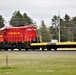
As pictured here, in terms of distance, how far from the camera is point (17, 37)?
47.8 metres

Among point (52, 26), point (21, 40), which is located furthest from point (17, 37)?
point (52, 26)

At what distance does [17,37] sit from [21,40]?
1.14 meters

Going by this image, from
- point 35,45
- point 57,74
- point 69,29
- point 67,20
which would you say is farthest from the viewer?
point 67,20

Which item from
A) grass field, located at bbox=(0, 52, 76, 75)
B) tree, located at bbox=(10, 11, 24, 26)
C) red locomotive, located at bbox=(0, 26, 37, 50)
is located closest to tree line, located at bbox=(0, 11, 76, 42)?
tree, located at bbox=(10, 11, 24, 26)

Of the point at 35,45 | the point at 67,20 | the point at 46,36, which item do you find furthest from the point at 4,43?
the point at 67,20

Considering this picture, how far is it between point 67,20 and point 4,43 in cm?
9400

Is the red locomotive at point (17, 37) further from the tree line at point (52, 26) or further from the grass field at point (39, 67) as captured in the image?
the tree line at point (52, 26)

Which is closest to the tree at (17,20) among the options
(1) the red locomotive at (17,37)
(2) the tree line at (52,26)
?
(2) the tree line at (52,26)

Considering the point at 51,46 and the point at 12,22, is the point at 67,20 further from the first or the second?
the point at 51,46

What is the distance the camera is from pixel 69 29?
403 ft

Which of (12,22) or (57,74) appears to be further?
(12,22)

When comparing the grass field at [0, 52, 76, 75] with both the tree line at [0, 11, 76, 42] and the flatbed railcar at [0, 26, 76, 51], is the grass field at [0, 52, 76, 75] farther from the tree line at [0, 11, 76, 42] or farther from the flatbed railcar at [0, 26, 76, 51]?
the tree line at [0, 11, 76, 42]

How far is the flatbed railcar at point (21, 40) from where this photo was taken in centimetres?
4425

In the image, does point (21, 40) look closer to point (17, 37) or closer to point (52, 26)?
point (17, 37)
